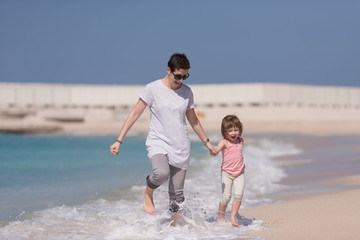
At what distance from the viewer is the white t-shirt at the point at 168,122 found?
497 centimetres

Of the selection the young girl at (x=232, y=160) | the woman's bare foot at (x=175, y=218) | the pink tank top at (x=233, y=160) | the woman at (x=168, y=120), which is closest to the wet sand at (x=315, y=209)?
the young girl at (x=232, y=160)

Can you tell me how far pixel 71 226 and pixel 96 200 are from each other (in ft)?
6.40

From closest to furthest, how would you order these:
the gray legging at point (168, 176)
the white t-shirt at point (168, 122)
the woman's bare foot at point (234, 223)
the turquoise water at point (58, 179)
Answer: the gray legging at point (168, 176) < the white t-shirt at point (168, 122) < the woman's bare foot at point (234, 223) < the turquoise water at point (58, 179)

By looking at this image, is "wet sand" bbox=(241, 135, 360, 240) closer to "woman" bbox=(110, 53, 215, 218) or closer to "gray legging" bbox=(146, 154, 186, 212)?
"gray legging" bbox=(146, 154, 186, 212)

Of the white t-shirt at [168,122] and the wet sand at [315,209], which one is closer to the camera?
the wet sand at [315,209]

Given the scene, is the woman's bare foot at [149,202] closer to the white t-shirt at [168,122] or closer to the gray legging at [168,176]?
the gray legging at [168,176]

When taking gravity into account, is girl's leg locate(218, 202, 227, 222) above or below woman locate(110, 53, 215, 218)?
below

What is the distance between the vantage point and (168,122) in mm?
4973

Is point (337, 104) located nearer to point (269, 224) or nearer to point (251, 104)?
point (251, 104)

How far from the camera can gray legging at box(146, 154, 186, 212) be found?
16.0 feet

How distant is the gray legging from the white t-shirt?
0.23 ft

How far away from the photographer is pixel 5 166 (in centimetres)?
1487

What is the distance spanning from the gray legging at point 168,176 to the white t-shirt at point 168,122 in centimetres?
7

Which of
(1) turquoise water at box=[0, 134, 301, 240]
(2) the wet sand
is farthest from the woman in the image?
(2) the wet sand
